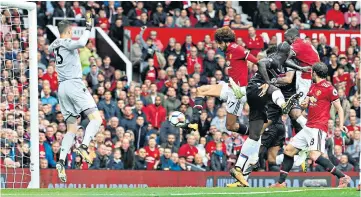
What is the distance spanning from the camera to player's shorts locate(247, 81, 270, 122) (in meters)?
22.8

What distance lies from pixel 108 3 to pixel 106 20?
58cm

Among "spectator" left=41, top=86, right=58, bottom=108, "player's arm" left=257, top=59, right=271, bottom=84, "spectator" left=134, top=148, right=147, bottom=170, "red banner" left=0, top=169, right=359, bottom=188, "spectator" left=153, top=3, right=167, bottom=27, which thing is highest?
"spectator" left=153, top=3, right=167, bottom=27

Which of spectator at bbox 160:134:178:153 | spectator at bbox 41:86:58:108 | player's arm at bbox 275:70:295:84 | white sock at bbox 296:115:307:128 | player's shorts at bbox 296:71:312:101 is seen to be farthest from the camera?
spectator at bbox 41:86:58:108

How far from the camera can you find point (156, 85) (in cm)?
3347

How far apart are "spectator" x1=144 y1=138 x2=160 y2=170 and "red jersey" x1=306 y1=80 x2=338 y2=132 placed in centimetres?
737

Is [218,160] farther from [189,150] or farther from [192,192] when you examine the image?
[192,192]

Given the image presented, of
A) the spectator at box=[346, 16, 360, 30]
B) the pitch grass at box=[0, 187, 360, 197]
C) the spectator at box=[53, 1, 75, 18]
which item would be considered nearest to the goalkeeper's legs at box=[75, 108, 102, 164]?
the pitch grass at box=[0, 187, 360, 197]

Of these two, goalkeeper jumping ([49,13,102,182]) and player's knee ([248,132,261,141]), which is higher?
goalkeeper jumping ([49,13,102,182])

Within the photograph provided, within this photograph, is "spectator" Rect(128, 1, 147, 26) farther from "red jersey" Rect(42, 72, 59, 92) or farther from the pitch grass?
the pitch grass

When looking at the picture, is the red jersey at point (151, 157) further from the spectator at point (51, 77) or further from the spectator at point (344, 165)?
the spectator at point (344, 165)

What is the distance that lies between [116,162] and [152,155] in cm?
92

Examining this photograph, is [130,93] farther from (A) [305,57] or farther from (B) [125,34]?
(A) [305,57]

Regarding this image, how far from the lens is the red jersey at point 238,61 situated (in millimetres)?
22781

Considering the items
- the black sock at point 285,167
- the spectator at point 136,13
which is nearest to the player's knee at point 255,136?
the black sock at point 285,167
